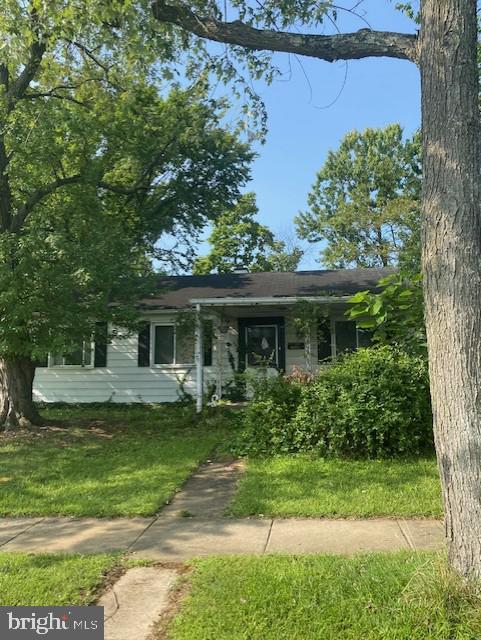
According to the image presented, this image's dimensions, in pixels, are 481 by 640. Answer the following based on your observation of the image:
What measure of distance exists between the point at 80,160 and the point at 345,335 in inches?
316

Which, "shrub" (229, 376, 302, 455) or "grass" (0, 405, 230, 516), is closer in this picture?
"grass" (0, 405, 230, 516)

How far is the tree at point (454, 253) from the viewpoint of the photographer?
10.7 feet

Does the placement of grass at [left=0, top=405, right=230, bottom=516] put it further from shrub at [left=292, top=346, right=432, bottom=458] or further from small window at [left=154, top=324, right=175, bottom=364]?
small window at [left=154, top=324, right=175, bottom=364]

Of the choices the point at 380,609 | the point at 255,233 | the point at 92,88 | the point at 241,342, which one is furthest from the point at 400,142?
the point at 380,609

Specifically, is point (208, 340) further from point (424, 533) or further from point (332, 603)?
point (332, 603)

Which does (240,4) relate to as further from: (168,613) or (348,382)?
(168,613)

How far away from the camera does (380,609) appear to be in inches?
129

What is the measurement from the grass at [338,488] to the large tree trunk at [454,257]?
2.21 meters

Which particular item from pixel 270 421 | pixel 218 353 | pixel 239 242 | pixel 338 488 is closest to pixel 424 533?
pixel 338 488

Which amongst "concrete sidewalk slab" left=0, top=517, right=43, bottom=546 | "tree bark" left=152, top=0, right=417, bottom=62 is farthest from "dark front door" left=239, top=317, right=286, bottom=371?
"tree bark" left=152, top=0, right=417, bottom=62

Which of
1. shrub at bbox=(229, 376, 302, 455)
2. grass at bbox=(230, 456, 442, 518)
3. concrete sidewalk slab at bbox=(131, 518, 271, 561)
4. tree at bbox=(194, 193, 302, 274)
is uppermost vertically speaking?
tree at bbox=(194, 193, 302, 274)

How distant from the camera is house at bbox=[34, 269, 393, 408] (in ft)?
48.0

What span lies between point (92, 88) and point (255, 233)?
77.4 feet

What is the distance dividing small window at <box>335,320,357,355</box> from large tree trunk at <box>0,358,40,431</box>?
26.0 ft
